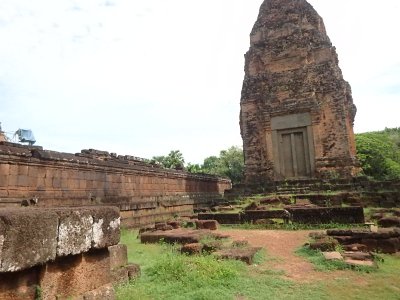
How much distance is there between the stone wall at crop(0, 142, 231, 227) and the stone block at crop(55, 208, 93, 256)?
389 centimetres

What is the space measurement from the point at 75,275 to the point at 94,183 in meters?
6.29

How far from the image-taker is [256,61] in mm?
15195

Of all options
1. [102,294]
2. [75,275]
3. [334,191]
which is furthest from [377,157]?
[75,275]

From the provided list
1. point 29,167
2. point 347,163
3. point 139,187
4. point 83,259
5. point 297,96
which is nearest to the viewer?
point 83,259

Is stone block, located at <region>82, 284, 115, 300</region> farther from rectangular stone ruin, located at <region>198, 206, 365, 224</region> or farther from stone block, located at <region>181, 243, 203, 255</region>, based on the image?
rectangular stone ruin, located at <region>198, 206, 365, 224</region>

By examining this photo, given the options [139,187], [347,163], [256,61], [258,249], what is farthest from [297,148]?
[258,249]

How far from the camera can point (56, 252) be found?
2.36 m

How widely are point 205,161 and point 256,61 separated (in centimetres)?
3899

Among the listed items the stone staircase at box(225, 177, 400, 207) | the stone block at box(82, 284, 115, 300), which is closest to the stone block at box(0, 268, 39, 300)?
the stone block at box(82, 284, 115, 300)

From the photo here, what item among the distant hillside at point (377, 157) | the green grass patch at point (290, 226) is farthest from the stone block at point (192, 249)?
the distant hillside at point (377, 157)

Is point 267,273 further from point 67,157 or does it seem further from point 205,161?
point 205,161

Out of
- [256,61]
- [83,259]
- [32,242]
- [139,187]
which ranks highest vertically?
[256,61]

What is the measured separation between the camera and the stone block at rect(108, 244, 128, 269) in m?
3.49

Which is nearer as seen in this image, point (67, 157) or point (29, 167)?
point (29, 167)
